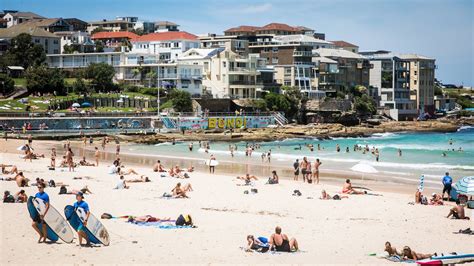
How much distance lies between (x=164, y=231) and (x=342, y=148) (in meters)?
44.3

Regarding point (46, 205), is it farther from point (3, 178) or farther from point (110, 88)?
point (110, 88)

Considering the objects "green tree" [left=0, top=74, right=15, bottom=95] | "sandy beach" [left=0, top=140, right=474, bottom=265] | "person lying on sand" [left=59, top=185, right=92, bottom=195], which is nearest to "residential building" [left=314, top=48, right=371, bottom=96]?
"green tree" [left=0, top=74, right=15, bottom=95]

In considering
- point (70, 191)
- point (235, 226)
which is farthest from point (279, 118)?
point (235, 226)

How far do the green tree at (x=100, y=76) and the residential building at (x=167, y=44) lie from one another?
411 inches

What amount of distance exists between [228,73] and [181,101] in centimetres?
972

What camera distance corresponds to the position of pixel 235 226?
18266 mm

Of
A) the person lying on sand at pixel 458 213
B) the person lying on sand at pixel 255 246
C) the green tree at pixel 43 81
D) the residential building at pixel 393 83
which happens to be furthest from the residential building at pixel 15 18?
the person lying on sand at pixel 255 246

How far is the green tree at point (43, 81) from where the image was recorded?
73188 millimetres

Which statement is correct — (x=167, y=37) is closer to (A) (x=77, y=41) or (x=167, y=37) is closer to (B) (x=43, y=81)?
(A) (x=77, y=41)

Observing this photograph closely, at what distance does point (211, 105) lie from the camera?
7831 cm

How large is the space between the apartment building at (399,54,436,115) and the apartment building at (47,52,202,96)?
41.6 meters

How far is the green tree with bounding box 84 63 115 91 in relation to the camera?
78.8 m

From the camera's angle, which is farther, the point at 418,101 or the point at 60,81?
the point at 418,101

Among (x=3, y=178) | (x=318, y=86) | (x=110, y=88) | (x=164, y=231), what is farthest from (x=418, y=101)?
(x=164, y=231)
